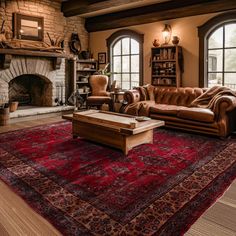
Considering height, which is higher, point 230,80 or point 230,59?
point 230,59

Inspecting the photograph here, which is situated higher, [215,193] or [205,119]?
[205,119]

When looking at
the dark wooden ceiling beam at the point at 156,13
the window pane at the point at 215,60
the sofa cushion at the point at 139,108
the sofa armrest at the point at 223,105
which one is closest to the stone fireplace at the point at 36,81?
the dark wooden ceiling beam at the point at 156,13

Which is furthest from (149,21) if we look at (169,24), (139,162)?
(139,162)

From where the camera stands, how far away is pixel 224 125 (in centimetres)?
418

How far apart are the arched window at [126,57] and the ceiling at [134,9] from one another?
33 cm

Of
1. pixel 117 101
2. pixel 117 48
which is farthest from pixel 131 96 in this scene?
pixel 117 48

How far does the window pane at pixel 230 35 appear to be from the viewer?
5457mm

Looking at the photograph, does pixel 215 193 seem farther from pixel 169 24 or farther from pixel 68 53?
pixel 68 53

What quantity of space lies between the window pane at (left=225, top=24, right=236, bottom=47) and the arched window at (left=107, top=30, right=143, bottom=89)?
216 cm

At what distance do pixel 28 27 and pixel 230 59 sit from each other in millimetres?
4828

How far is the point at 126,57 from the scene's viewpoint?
24.6ft

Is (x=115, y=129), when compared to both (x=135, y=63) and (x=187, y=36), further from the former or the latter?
(x=135, y=63)

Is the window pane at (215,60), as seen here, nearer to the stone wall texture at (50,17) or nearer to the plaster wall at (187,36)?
the plaster wall at (187,36)

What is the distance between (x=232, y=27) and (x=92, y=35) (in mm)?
4232
